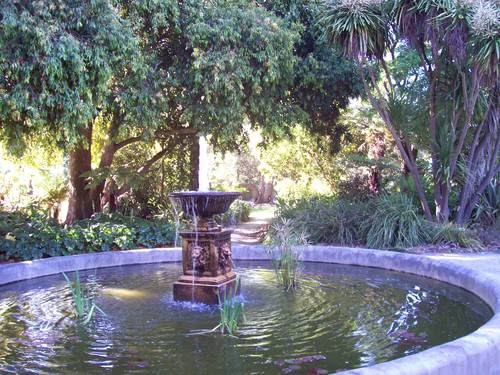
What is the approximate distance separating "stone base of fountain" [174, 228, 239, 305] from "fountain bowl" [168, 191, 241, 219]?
352 mm

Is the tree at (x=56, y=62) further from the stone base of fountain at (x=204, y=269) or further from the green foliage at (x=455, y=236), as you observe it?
the green foliage at (x=455, y=236)

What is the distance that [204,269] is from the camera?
22.7 ft

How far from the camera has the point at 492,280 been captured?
262 inches

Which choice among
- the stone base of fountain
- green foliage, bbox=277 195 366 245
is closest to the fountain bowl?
the stone base of fountain

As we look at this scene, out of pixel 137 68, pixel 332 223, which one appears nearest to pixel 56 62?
pixel 137 68

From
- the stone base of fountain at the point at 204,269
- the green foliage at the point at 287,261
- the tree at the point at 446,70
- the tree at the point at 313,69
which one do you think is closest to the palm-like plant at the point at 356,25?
the tree at the point at 446,70

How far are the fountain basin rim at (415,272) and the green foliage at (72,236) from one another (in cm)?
54

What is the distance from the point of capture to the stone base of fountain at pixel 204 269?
22.1ft

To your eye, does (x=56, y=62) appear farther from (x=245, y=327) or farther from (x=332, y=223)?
A: (x=332, y=223)

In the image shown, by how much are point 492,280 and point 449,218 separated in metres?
6.16

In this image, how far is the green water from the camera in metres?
4.38

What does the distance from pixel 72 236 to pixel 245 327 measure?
5693mm

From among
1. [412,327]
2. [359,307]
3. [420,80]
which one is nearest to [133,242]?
[359,307]

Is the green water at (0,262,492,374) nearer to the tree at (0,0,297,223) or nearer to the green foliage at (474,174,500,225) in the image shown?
the tree at (0,0,297,223)
